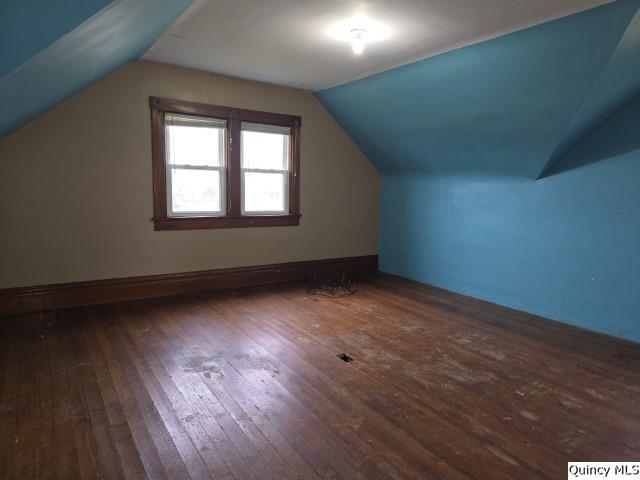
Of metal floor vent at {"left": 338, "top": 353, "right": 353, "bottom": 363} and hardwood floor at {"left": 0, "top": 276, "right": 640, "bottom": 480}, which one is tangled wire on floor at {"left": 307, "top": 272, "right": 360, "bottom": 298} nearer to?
hardwood floor at {"left": 0, "top": 276, "right": 640, "bottom": 480}

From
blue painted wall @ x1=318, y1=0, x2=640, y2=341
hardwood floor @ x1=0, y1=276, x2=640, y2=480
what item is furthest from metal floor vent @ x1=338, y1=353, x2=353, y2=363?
blue painted wall @ x1=318, y1=0, x2=640, y2=341

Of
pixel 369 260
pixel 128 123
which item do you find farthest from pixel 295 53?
pixel 369 260

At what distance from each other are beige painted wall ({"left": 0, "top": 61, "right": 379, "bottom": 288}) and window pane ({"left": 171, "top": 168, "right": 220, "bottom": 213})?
0.89ft

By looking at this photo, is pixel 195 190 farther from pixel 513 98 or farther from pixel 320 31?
pixel 513 98

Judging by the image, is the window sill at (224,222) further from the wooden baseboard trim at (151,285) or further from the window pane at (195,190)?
the wooden baseboard trim at (151,285)

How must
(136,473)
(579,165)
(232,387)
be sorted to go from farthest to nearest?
(579,165)
(232,387)
(136,473)

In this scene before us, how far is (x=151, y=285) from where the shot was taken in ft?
14.7

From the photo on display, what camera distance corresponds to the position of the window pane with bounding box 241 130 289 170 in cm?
500

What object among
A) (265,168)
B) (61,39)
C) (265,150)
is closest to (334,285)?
(265,168)

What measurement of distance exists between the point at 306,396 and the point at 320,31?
8.72 ft

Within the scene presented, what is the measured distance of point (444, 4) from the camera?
8.78 feet

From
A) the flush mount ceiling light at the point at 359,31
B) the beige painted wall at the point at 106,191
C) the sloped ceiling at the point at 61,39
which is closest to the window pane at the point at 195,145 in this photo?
the beige painted wall at the point at 106,191

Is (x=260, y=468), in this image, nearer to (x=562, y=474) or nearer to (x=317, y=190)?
(x=562, y=474)

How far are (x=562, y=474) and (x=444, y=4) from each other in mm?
2713
